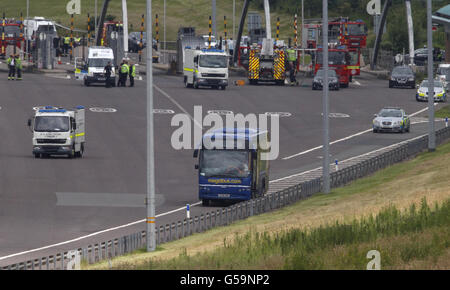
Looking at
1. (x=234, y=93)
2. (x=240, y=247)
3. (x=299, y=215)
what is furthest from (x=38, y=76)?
(x=240, y=247)

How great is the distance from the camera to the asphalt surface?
3491 cm

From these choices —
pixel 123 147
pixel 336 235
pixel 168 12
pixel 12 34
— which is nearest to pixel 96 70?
pixel 123 147

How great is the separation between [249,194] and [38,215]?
7.95 meters

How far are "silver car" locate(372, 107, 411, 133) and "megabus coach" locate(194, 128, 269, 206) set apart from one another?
2162cm

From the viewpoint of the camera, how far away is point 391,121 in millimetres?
62750

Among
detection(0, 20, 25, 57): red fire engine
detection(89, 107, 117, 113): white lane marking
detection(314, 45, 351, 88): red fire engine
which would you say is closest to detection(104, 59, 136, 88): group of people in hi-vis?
detection(89, 107, 117, 113): white lane marking

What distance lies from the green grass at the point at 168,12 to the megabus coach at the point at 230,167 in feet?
337

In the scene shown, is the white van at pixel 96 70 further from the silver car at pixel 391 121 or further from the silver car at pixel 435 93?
the silver car at pixel 391 121

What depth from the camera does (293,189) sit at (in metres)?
40.3

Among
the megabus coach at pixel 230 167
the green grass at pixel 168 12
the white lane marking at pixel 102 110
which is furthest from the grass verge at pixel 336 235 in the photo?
the green grass at pixel 168 12

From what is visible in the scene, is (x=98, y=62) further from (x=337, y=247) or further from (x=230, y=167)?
(x=337, y=247)

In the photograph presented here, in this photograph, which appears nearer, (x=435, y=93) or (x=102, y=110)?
(x=102, y=110)

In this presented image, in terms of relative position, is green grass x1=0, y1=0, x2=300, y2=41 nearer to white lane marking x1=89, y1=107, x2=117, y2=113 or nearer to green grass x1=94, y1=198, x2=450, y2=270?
white lane marking x1=89, y1=107, x2=117, y2=113

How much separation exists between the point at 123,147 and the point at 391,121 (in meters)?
16.1
